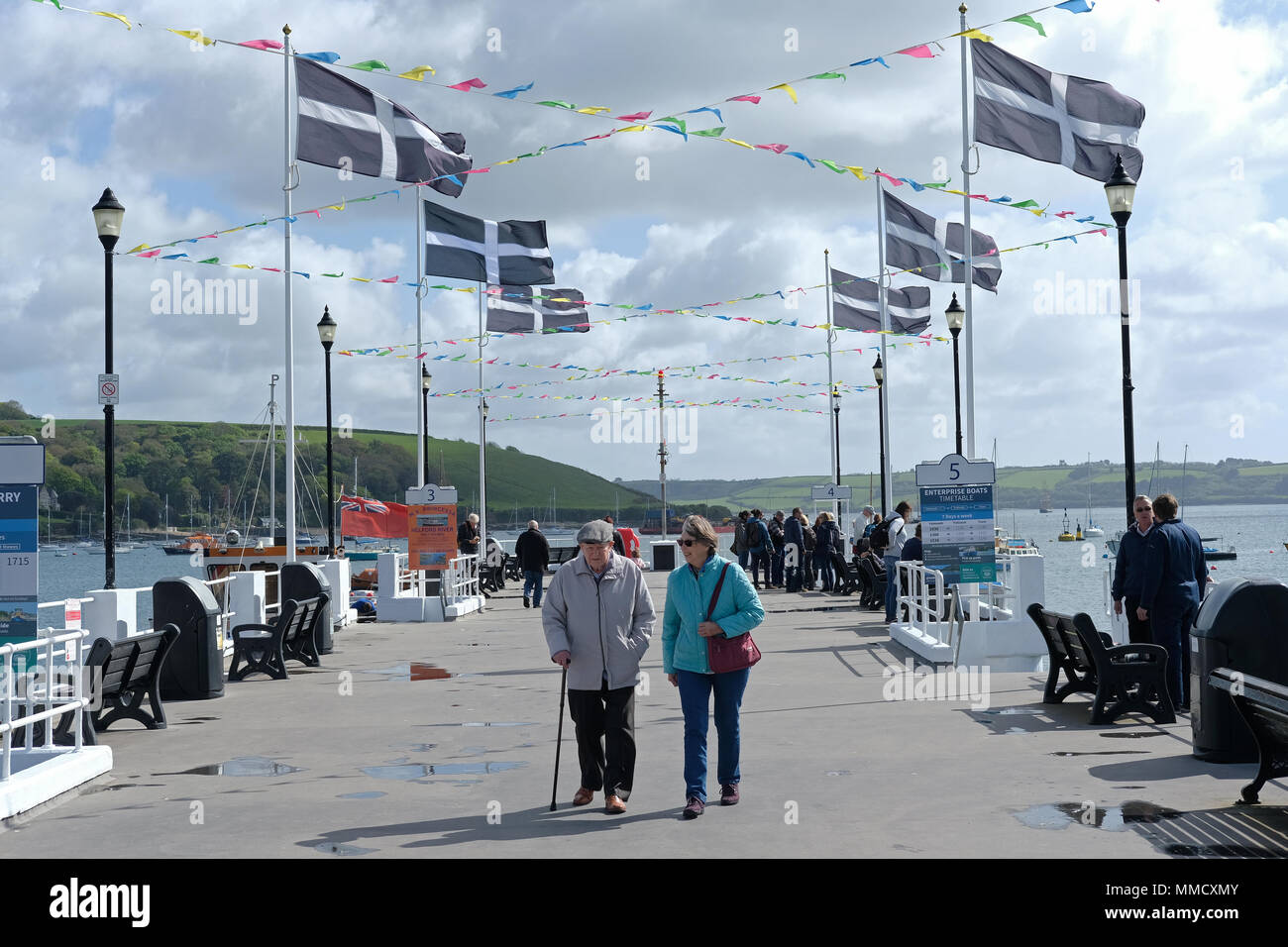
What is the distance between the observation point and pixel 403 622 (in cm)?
2647

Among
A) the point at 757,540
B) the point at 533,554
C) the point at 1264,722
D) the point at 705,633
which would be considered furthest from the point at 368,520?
the point at 1264,722

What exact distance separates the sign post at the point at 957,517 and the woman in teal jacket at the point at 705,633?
910 cm

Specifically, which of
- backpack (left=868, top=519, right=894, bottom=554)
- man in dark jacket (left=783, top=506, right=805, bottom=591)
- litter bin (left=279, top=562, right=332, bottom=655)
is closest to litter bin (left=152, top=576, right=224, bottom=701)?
litter bin (left=279, top=562, right=332, bottom=655)

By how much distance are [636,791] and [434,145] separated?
1626 cm

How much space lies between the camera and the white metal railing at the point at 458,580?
2700 cm

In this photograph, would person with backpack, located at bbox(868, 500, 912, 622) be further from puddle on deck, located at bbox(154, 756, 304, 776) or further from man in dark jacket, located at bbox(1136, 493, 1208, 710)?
puddle on deck, located at bbox(154, 756, 304, 776)

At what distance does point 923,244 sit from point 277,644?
16.0 meters

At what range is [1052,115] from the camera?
19.4 metres

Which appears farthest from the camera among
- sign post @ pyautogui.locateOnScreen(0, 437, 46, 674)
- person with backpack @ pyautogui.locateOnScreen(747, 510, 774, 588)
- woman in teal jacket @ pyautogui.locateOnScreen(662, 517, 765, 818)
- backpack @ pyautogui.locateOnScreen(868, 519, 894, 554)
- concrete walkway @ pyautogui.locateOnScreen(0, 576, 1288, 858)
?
person with backpack @ pyautogui.locateOnScreen(747, 510, 774, 588)

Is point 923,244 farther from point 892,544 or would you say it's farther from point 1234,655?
point 1234,655

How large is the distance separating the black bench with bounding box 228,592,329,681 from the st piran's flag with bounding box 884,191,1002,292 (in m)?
14.3

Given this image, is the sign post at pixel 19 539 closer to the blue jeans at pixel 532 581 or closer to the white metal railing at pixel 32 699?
the white metal railing at pixel 32 699

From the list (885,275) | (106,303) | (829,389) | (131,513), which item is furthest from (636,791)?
(131,513)

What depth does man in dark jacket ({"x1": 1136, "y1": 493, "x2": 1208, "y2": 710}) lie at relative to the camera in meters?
12.1
